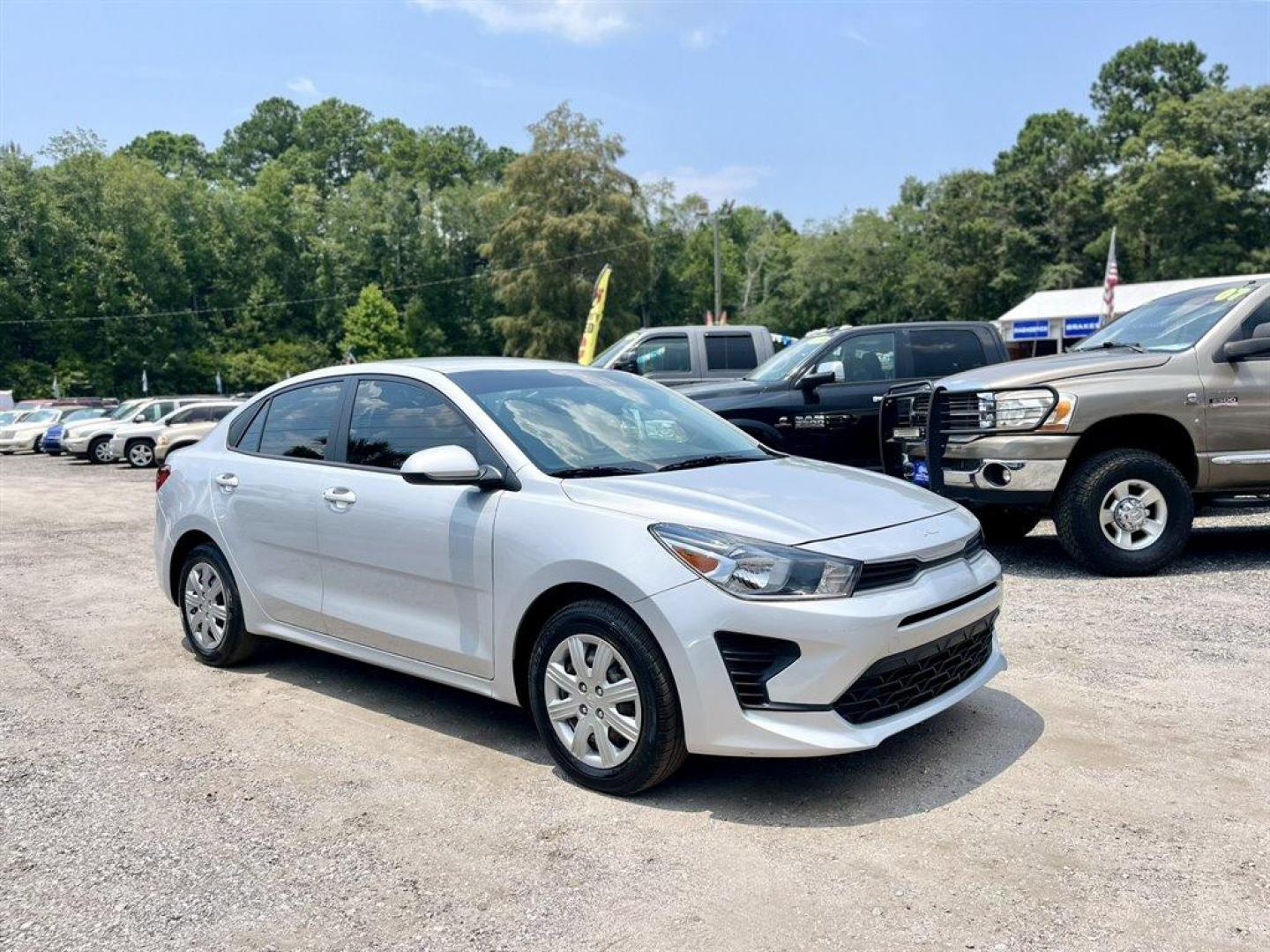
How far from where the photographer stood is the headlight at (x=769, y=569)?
3400 mm

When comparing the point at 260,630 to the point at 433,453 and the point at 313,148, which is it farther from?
the point at 313,148

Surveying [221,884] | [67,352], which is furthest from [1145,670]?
[67,352]

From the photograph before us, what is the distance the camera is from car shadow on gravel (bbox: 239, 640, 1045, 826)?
3578 millimetres

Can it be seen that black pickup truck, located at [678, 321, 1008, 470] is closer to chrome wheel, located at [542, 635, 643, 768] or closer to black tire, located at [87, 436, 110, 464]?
chrome wheel, located at [542, 635, 643, 768]

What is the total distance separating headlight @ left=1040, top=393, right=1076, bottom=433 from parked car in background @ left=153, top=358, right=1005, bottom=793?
9.80 feet

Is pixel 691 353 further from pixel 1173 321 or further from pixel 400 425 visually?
pixel 400 425

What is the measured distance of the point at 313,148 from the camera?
100438mm

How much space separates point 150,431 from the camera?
24.6 metres

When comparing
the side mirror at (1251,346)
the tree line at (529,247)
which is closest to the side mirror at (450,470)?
the side mirror at (1251,346)

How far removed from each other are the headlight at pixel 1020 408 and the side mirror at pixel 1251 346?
126 cm

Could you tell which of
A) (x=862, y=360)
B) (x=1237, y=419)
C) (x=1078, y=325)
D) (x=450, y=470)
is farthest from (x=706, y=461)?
(x=1078, y=325)

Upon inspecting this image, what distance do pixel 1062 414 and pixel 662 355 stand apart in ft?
25.8

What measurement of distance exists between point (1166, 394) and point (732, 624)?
4972 mm

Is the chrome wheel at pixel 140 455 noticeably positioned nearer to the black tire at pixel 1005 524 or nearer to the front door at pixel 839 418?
→ the front door at pixel 839 418
